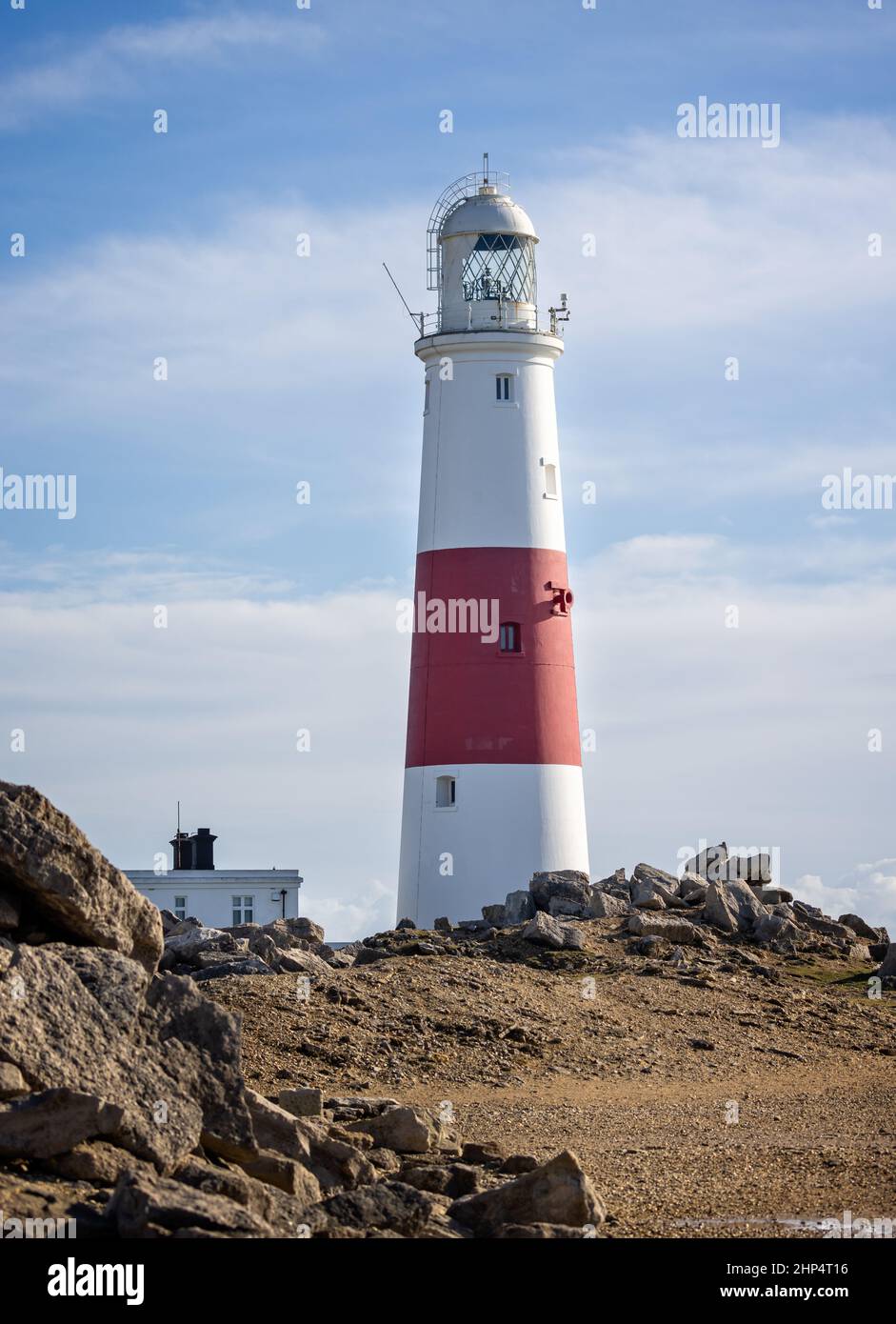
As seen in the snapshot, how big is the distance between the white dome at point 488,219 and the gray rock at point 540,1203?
28.0 metres

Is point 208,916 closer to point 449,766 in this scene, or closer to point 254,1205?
point 449,766

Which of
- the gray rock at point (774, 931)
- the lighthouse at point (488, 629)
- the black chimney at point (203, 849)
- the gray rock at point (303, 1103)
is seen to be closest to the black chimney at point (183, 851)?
the black chimney at point (203, 849)

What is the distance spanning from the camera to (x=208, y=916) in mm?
49438

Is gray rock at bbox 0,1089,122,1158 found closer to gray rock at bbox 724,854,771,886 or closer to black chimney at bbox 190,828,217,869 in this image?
gray rock at bbox 724,854,771,886

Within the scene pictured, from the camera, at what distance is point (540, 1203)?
1281cm

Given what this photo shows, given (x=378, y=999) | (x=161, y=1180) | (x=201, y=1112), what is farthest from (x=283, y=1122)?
(x=378, y=999)

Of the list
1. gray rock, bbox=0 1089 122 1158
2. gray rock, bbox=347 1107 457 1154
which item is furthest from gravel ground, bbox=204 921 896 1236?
gray rock, bbox=0 1089 122 1158

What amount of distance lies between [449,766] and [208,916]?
49.0 feet

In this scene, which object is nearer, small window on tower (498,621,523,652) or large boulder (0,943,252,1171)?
large boulder (0,943,252,1171)

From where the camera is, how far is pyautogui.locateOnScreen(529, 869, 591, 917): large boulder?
104 feet

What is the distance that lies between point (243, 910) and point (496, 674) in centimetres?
1551

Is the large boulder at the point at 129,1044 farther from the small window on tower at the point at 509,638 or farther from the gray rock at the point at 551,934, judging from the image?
the small window on tower at the point at 509,638

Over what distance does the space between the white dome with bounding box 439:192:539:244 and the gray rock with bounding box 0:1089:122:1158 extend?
28641 millimetres
